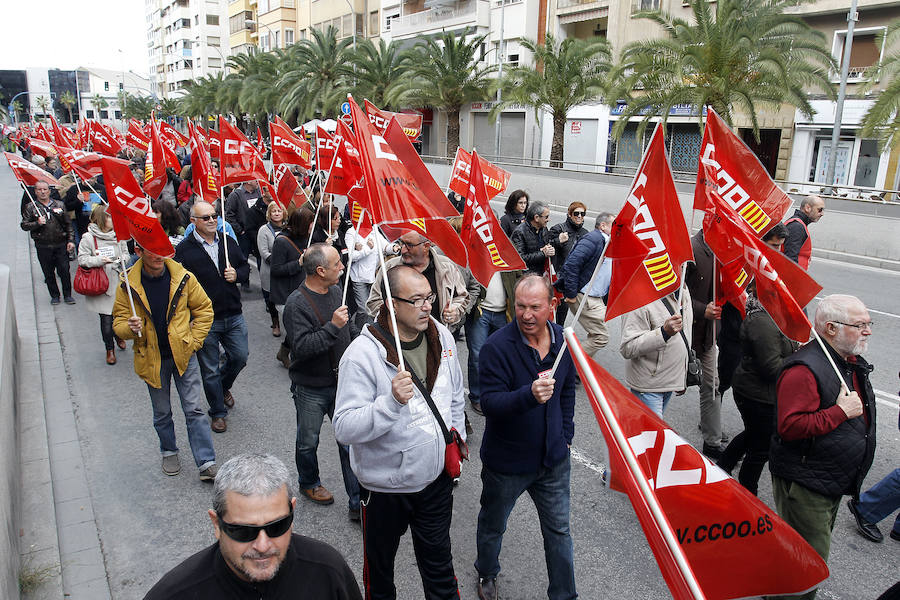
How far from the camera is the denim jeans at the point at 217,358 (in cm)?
554

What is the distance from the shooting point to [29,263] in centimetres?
1268

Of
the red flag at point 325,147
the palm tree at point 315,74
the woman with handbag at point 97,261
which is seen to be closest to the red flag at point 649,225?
the woman with handbag at point 97,261

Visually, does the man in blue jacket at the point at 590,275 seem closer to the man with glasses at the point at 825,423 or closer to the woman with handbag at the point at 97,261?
the man with glasses at the point at 825,423

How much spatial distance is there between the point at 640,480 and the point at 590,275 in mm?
4768

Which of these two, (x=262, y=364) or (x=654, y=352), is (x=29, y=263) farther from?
(x=654, y=352)

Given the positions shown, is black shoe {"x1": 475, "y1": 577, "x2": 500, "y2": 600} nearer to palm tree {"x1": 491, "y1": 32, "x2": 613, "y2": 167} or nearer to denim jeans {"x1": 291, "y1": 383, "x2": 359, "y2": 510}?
denim jeans {"x1": 291, "y1": 383, "x2": 359, "y2": 510}

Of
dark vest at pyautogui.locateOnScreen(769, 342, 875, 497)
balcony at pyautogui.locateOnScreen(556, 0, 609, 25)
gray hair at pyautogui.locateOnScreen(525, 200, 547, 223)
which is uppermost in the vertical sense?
balcony at pyautogui.locateOnScreen(556, 0, 609, 25)

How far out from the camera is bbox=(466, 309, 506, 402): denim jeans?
6238 mm

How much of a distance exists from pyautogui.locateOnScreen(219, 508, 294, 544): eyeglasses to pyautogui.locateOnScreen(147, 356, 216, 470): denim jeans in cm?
320

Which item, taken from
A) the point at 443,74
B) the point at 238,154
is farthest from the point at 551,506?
the point at 443,74

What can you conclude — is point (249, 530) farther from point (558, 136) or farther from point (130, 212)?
point (558, 136)

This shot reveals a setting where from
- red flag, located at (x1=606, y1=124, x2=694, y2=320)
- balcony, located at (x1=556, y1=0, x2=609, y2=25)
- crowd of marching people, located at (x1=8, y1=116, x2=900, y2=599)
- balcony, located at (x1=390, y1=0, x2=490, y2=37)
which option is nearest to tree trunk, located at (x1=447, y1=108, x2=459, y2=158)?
balcony, located at (x1=556, y1=0, x2=609, y2=25)

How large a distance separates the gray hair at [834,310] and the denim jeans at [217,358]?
4.40m

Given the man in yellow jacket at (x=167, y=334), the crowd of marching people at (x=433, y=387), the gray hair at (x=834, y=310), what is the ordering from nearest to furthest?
1. the crowd of marching people at (x=433, y=387)
2. the gray hair at (x=834, y=310)
3. the man in yellow jacket at (x=167, y=334)
